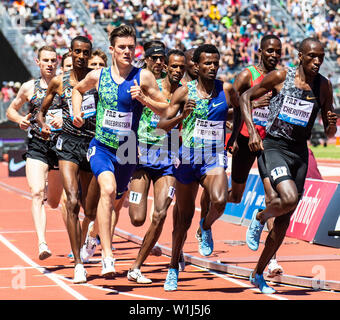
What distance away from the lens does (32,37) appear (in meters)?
35.1

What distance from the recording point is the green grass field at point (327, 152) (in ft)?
97.7

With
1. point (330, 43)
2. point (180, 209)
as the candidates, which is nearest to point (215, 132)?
point (180, 209)

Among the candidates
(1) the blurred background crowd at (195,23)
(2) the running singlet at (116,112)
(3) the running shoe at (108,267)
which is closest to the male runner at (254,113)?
(2) the running singlet at (116,112)

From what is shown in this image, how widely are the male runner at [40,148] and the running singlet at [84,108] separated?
1.15 feet

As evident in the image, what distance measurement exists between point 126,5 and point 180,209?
103ft

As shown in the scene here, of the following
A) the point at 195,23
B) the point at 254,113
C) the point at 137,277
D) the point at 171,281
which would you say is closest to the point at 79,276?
the point at 137,277

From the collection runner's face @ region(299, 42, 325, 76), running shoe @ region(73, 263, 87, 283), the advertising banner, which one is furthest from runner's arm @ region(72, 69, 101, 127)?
the advertising banner

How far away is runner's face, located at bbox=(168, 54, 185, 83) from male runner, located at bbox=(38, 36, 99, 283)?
983mm

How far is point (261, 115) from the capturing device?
9.97m

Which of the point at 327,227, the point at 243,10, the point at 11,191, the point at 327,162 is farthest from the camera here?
the point at 243,10

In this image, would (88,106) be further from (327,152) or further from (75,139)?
(327,152)

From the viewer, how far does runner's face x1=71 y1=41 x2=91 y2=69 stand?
10.1 meters

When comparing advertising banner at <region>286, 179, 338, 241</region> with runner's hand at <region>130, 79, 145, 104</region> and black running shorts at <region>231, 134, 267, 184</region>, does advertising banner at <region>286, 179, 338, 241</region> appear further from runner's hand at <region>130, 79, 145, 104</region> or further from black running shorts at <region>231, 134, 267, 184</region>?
runner's hand at <region>130, 79, 145, 104</region>
